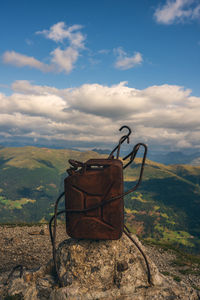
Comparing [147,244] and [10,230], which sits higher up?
[10,230]

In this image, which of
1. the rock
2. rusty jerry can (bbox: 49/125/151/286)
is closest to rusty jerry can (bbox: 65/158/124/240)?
rusty jerry can (bbox: 49/125/151/286)

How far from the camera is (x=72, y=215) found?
659 cm

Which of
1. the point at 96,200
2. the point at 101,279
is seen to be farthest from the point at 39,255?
the point at 96,200

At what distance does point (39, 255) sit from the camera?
16.1 metres

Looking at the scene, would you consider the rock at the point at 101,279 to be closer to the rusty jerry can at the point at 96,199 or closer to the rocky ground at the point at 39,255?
the rusty jerry can at the point at 96,199

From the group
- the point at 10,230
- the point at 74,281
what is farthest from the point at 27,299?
the point at 10,230

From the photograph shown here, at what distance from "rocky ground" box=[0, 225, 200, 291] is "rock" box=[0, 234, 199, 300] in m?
6.52

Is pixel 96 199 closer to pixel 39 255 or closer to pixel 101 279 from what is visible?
pixel 101 279

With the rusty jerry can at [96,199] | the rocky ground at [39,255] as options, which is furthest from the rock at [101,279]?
the rocky ground at [39,255]

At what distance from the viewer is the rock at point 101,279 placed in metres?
6.54

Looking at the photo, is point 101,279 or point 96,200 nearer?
point 96,200

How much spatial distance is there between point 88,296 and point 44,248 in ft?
42.0

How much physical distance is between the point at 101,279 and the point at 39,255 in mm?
11327

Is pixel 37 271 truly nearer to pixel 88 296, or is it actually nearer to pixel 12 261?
pixel 88 296
